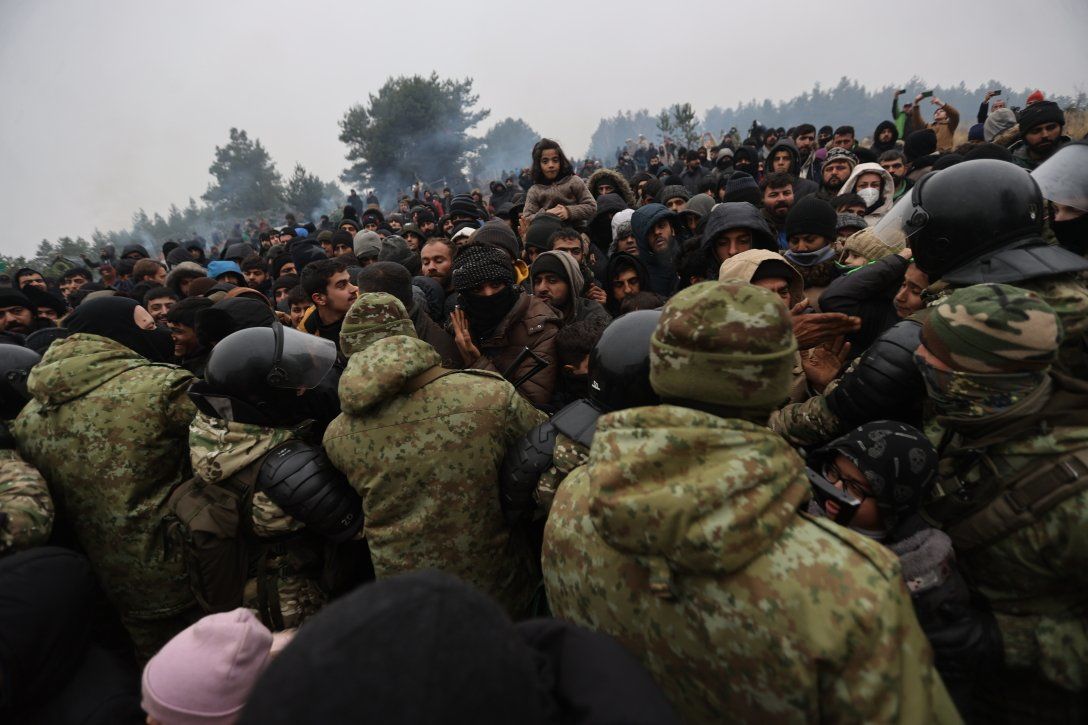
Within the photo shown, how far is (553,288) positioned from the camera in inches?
155

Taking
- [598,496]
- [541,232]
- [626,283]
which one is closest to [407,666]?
[598,496]

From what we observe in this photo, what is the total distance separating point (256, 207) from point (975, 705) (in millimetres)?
75512

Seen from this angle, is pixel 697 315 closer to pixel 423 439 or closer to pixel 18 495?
pixel 423 439

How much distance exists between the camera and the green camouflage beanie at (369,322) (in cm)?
292

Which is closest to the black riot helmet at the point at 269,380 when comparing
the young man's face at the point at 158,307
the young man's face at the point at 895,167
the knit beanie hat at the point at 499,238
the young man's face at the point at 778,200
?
the knit beanie hat at the point at 499,238

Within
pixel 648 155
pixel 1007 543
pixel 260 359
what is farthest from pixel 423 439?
pixel 648 155

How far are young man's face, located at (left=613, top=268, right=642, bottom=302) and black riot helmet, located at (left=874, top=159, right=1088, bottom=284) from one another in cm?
235

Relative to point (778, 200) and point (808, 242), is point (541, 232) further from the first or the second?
point (808, 242)

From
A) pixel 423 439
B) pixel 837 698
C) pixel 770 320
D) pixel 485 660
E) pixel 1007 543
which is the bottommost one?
pixel 1007 543

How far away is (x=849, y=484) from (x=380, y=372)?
1.95 m

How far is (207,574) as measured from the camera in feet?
7.86

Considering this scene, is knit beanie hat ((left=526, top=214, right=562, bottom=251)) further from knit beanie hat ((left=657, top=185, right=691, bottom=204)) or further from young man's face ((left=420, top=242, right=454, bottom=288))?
knit beanie hat ((left=657, top=185, right=691, bottom=204))

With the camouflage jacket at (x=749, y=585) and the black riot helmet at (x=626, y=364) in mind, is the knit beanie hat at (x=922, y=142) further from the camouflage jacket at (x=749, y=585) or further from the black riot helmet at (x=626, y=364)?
the camouflage jacket at (x=749, y=585)

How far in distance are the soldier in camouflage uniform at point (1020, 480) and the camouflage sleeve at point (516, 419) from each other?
1.67 meters
